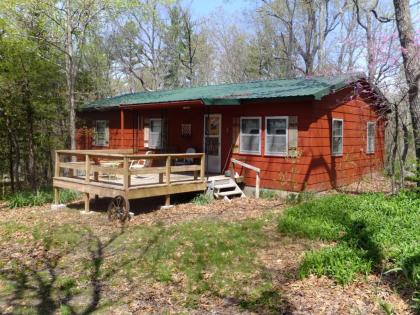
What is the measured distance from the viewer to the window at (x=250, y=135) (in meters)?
11.8

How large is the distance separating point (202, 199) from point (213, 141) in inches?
124

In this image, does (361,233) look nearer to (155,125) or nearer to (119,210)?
(119,210)

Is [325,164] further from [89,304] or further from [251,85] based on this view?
[89,304]

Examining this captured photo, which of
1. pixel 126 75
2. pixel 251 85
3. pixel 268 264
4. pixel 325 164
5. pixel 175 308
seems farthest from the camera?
pixel 126 75

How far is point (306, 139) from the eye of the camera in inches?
425

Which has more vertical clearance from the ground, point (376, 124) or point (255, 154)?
point (376, 124)

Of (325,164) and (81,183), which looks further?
(325,164)

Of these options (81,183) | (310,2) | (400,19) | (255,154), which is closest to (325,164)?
(255,154)

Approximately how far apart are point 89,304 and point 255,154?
7.67m

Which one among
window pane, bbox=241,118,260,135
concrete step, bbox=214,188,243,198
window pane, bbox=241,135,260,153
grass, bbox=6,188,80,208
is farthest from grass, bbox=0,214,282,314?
window pane, bbox=241,118,260,135

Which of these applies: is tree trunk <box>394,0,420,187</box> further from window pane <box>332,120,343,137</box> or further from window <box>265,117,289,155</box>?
window <box>265,117,289,155</box>

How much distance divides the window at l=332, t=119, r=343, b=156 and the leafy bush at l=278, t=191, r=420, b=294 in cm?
340

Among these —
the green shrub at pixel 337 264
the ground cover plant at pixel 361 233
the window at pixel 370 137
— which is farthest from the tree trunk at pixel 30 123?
the window at pixel 370 137

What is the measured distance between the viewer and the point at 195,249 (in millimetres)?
6582
